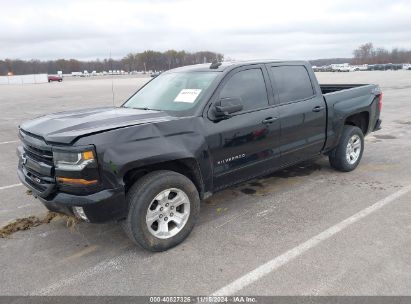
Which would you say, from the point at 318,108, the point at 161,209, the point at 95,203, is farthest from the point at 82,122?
the point at 318,108

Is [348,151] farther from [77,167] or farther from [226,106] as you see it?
[77,167]

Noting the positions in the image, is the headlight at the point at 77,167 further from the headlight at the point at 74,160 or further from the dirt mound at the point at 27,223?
the dirt mound at the point at 27,223

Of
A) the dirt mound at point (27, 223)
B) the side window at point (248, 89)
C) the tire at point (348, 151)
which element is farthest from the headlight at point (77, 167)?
the tire at point (348, 151)

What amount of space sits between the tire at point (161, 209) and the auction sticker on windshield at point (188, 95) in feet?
3.09

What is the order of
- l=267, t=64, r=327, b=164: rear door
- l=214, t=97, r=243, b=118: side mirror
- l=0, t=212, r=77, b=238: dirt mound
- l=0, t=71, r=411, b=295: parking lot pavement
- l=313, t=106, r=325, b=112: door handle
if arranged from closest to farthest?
l=0, t=71, r=411, b=295: parking lot pavement → l=214, t=97, r=243, b=118: side mirror → l=0, t=212, r=77, b=238: dirt mound → l=267, t=64, r=327, b=164: rear door → l=313, t=106, r=325, b=112: door handle

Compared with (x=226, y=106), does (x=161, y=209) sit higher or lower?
lower

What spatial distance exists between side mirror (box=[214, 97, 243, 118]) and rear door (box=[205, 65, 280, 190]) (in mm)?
85

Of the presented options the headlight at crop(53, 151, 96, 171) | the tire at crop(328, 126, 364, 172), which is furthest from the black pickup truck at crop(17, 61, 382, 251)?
the tire at crop(328, 126, 364, 172)

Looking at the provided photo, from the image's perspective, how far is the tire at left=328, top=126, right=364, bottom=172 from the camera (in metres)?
5.81

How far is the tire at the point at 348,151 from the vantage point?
19.1 ft

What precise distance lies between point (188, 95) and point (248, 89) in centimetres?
75

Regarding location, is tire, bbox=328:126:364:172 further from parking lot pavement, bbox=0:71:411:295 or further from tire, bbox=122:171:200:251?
tire, bbox=122:171:200:251

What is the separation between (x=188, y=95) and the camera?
4.25 m

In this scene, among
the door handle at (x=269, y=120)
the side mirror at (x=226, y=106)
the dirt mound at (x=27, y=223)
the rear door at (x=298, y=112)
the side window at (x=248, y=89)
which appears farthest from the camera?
the rear door at (x=298, y=112)
